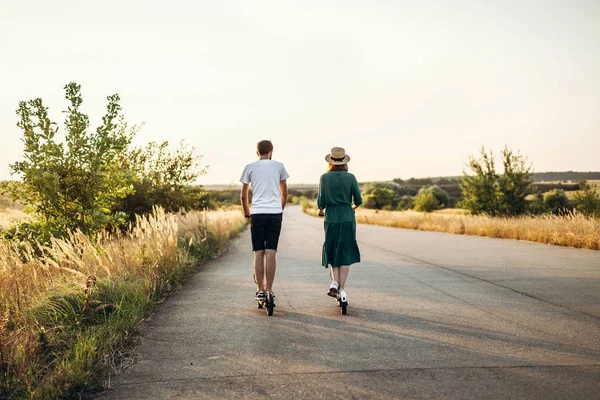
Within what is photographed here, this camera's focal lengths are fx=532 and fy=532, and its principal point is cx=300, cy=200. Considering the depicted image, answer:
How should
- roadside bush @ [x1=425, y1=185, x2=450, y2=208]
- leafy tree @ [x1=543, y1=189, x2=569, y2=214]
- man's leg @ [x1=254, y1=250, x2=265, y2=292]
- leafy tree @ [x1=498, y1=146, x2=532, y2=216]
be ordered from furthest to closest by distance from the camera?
roadside bush @ [x1=425, y1=185, x2=450, y2=208] → leafy tree @ [x1=543, y1=189, x2=569, y2=214] → leafy tree @ [x1=498, y1=146, x2=532, y2=216] → man's leg @ [x1=254, y1=250, x2=265, y2=292]

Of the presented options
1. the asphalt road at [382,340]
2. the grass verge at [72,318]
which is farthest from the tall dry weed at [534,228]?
the grass verge at [72,318]

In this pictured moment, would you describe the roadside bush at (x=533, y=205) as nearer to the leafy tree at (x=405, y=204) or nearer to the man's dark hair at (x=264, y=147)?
the man's dark hair at (x=264, y=147)

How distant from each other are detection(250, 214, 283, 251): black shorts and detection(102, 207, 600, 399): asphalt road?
0.96m

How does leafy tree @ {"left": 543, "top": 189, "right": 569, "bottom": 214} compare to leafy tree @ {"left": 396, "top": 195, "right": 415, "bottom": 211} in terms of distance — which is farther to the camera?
leafy tree @ {"left": 396, "top": 195, "right": 415, "bottom": 211}

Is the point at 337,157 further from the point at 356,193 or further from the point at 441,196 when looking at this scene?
the point at 441,196

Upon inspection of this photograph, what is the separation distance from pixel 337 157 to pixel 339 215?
826 millimetres

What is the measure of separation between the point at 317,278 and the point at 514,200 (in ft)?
66.8

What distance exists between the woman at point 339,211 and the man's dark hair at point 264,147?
2.73ft

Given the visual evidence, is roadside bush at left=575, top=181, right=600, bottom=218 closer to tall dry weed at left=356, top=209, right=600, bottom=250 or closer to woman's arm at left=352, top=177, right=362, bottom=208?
tall dry weed at left=356, top=209, right=600, bottom=250

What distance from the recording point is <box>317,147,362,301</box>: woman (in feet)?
24.5

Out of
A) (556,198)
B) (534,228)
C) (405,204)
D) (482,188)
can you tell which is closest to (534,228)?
(534,228)

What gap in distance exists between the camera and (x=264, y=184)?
23.6ft

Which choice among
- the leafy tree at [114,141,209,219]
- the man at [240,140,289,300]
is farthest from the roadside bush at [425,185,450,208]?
the man at [240,140,289,300]

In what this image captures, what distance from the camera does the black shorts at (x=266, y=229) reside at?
282 inches
